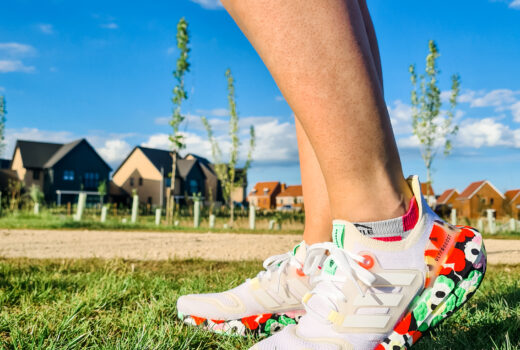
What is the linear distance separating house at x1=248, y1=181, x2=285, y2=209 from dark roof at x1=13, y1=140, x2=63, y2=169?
86.5 ft

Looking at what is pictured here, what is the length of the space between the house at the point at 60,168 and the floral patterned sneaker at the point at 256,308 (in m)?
30.8

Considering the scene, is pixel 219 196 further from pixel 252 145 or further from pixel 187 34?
pixel 187 34

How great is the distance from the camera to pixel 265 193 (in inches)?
2125

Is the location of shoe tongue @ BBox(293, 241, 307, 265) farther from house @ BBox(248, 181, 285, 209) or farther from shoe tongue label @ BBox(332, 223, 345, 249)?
house @ BBox(248, 181, 285, 209)

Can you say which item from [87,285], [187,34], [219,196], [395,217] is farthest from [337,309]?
[219,196]

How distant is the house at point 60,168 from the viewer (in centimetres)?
3059

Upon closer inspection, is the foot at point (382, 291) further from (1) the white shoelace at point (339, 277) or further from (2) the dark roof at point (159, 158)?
(2) the dark roof at point (159, 158)

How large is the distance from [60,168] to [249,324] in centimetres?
3302

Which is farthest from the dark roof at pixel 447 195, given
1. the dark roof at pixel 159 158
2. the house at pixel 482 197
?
the dark roof at pixel 159 158

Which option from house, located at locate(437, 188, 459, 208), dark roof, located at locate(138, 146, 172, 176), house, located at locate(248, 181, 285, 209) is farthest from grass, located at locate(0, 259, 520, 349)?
house, located at locate(248, 181, 285, 209)

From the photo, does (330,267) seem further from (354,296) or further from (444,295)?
(444,295)

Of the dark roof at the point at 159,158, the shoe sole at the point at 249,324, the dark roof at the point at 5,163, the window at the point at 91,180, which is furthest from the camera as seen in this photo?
the dark roof at the point at 5,163

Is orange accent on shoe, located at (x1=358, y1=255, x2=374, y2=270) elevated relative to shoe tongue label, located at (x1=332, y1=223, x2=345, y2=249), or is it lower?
lower

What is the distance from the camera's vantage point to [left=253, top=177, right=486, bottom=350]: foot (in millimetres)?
993
